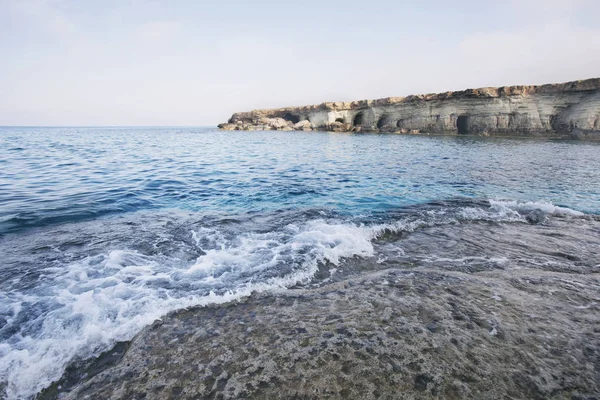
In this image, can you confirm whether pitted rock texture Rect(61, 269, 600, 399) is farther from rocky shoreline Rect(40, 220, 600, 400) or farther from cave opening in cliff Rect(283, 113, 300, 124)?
cave opening in cliff Rect(283, 113, 300, 124)

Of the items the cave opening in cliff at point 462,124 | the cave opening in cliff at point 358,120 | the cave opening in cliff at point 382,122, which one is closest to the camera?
the cave opening in cliff at point 462,124

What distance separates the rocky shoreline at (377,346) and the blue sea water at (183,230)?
530 mm

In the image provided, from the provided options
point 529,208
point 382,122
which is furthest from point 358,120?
point 529,208

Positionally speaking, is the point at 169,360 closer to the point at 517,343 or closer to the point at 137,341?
the point at 137,341

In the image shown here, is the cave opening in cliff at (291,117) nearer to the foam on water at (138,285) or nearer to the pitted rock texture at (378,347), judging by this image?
the foam on water at (138,285)

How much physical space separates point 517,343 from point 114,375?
352cm

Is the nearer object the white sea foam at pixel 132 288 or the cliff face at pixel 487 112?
the white sea foam at pixel 132 288

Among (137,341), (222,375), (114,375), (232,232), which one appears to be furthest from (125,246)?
(222,375)

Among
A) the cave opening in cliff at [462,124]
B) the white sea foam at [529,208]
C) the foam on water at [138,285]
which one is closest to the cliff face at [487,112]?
the cave opening in cliff at [462,124]

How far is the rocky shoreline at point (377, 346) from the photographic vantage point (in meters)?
2.01

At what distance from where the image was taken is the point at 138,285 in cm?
380

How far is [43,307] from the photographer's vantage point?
3287mm

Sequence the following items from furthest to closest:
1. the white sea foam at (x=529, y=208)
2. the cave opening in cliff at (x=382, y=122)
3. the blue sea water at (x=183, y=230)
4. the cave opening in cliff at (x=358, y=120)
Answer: the cave opening in cliff at (x=358, y=120), the cave opening in cliff at (x=382, y=122), the white sea foam at (x=529, y=208), the blue sea water at (x=183, y=230)

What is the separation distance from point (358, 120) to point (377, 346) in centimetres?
5331
